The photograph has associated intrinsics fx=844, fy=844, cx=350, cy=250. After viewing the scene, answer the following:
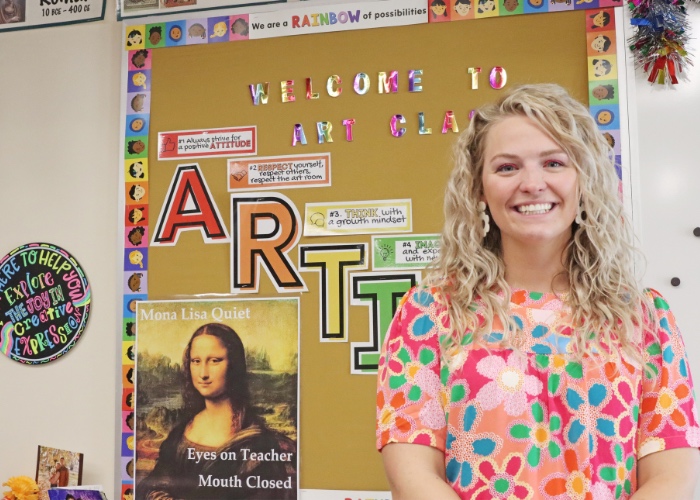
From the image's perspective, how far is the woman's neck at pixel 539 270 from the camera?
1348mm

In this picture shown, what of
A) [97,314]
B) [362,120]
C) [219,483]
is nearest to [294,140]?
[362,120]

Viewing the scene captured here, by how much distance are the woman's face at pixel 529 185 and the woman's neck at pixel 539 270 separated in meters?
0.02

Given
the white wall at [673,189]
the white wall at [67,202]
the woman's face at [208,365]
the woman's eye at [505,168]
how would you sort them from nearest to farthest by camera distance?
the woman's eye at [505,168] < the white wall at [673,189] < the woman's face at [208,365] < the white wall at [67,202]

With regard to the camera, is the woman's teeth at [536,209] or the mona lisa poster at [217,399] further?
the mona lisa poster at [217,399]

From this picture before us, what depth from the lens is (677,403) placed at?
126 centimetres

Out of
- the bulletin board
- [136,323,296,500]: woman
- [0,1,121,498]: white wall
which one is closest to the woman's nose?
the bulletin board

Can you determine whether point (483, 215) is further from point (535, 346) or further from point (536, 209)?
point (535, 346)

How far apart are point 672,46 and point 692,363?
86cm

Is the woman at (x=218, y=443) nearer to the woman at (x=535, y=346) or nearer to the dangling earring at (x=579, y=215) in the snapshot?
the woman at (x=535, y=346)

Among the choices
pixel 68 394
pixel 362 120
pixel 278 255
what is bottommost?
pixel 68 394

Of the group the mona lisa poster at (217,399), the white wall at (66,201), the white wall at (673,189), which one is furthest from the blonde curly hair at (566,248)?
the white wall at (66,201)

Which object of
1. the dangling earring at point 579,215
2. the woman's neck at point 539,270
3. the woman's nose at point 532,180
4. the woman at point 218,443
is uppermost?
the woman's nose at point 532,180

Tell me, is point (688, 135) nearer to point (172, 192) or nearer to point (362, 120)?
point (362, 120)

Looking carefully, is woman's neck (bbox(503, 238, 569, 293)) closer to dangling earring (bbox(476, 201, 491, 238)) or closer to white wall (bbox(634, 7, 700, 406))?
dangling earring (bbox(476, 201, 491, 238))
